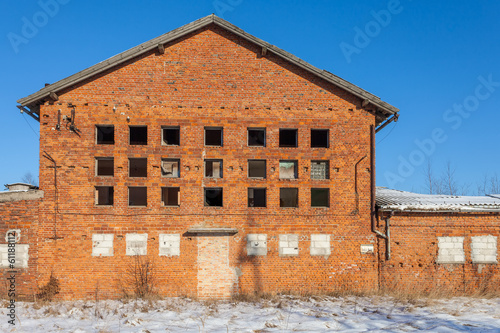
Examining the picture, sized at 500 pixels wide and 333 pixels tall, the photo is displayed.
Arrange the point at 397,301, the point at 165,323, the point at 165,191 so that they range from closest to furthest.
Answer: the point at 165,323 < the point at 397,301 < the point at 165,191

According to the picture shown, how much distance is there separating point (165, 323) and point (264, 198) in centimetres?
682

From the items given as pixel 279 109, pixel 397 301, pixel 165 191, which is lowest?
pixel 397 301

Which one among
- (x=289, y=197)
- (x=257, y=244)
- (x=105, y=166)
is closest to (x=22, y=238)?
(x=105, y=166)

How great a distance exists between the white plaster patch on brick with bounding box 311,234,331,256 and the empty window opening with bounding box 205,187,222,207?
4.30 m

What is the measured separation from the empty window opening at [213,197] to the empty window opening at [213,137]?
200 cm

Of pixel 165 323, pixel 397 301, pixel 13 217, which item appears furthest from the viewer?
pixel 13 217

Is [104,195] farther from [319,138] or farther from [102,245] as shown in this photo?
[319,138]

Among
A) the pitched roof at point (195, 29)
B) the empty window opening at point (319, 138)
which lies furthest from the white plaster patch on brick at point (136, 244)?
the empty window opening at point (319, 138)

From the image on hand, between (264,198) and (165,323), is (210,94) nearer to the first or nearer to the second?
(264,198)

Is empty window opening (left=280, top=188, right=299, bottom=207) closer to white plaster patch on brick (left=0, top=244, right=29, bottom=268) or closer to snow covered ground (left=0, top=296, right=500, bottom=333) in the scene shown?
snow covered ground (left=0, top=296, right=500, bottom=333)

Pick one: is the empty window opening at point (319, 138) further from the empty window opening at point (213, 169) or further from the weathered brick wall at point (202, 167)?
the empty window opening at point (213, 169)

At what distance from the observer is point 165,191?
1622 centimetres

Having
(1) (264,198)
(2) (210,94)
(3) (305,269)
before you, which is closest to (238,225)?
(1) (264,198)

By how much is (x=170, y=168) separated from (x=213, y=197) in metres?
2.25
